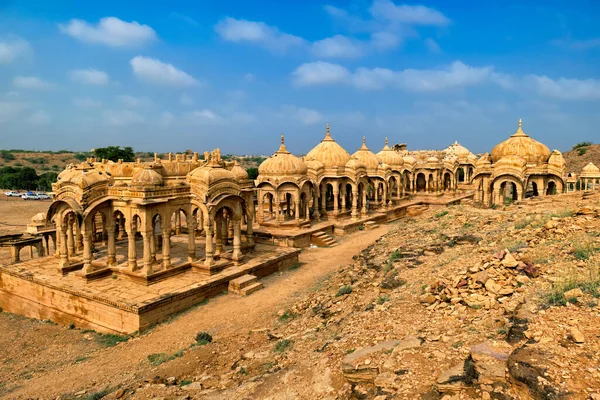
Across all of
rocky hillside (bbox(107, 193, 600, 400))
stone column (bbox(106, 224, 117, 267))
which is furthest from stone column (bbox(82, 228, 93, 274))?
rocky hillside (bbox(107, 193, 600, 400))

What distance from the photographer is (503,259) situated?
382 inches

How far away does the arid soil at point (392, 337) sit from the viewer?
621 centimetres

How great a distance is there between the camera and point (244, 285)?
16578mm

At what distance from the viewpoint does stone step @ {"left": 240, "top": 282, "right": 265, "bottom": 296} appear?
1619cm

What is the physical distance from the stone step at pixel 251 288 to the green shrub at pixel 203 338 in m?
3.84

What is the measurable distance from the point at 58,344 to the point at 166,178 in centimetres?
1009

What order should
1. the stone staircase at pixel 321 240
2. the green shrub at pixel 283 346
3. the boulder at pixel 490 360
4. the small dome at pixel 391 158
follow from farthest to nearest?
the small dome at pixel 391 158, the stone staircase at pixel 321 240, the green shrub at pixel 283 346, the boulder at pixel 490 360

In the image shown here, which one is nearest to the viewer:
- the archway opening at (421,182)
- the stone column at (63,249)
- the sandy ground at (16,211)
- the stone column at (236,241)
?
the stone column at (63,249)

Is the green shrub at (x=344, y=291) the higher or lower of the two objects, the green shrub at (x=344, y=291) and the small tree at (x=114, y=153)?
the lower

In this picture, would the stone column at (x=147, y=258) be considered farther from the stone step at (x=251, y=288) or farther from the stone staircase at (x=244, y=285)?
the stone step at (x=251, y=288)

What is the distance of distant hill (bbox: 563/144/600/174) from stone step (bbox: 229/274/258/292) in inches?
2354

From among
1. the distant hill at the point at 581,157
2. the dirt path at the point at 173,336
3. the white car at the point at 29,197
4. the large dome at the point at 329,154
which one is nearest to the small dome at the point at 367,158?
the large dome at the point at 329,154

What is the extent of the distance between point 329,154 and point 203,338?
2113 cm

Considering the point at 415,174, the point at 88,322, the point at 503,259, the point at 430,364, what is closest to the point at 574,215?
the point at 503,259
